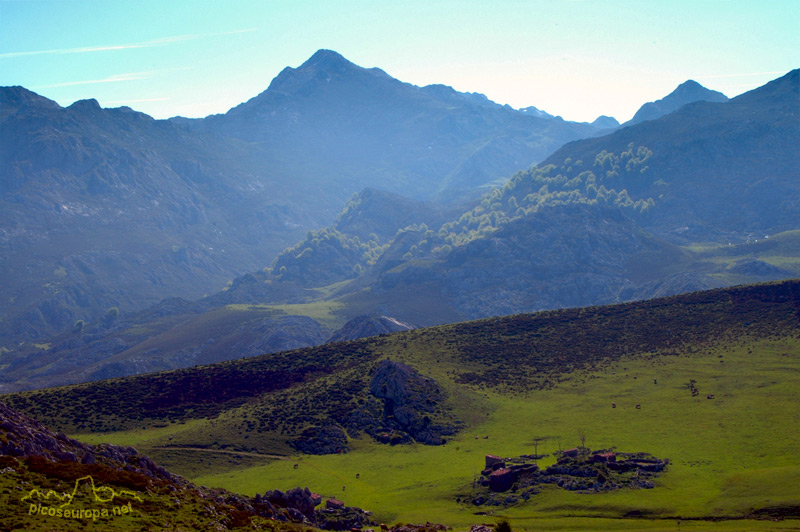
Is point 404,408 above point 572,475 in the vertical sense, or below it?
above

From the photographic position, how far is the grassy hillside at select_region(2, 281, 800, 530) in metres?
96.6

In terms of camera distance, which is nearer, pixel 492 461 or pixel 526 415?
pixel 492 461

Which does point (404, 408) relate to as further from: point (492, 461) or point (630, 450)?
point (630, 450)

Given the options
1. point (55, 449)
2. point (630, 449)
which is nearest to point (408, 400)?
point (630, 449)

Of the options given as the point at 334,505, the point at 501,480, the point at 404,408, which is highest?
the point at 404,408

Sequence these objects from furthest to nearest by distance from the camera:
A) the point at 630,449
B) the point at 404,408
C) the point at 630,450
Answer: the point at 404,408 < the point at 630,449 < the point at 630,450

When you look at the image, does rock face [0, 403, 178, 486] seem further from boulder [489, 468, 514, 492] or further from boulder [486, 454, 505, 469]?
boulder [486, 454, 505, 469]

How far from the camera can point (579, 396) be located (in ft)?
514

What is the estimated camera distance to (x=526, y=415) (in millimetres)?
148000

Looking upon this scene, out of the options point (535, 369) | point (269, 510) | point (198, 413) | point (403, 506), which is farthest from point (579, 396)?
point (269, 510)

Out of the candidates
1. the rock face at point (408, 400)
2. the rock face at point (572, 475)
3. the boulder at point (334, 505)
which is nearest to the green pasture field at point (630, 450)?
the rock face at point (572, 475)

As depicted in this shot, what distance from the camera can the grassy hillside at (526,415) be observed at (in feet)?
317

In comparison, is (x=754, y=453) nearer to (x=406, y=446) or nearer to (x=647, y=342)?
(x=406, y=446)

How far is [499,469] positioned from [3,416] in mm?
67223
